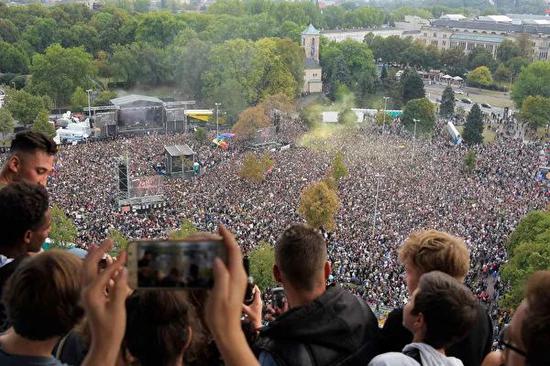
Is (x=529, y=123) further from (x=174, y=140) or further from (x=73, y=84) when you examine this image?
(x=73, y=84)

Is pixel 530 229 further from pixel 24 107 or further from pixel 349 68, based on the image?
pixel 349 68

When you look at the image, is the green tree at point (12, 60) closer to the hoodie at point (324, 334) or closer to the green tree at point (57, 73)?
the green tree at point (57, 73)

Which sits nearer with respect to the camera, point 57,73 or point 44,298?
point 44,298

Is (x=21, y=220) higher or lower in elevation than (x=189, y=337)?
higher

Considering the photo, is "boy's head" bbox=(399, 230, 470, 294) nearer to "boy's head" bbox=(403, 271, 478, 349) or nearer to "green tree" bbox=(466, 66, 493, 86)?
"boy's head" bbox=(403, 271, 478, 349)

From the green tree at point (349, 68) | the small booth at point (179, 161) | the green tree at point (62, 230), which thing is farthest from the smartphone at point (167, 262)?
the green tree at point (349, 68)

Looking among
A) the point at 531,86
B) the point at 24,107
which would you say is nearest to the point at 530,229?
the point at 24,107
